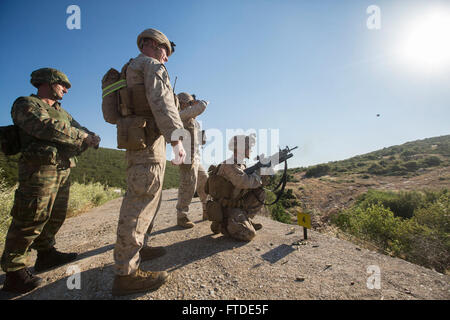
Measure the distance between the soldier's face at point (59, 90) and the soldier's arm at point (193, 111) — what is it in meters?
1.62

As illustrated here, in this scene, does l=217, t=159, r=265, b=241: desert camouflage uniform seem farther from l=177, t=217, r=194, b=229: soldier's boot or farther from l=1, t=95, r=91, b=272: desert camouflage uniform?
l=1, t=95, r=91, b=272: desert camouflage uniform

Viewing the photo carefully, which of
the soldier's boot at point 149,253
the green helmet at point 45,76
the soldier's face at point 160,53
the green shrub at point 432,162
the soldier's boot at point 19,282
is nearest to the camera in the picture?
the soldier's boot at point 19,282

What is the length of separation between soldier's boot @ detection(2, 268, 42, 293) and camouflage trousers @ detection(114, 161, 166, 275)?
Answer: 0.98 meters

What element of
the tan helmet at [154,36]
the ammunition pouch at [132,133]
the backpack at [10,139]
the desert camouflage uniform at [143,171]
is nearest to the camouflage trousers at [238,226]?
the desert camouflage uniform at [143,171]

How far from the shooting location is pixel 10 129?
204 cm

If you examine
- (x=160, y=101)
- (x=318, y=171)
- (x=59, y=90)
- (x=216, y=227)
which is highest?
(x=59, y=90)

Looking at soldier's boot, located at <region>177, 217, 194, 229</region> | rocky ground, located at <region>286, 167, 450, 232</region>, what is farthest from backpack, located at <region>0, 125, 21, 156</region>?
rocky ground, located at <region>286, 167, 450, 232</region>

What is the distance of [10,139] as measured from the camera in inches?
79.7

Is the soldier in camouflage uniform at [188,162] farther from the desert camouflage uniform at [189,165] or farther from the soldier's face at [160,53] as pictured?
the soldier's face at [160,53]

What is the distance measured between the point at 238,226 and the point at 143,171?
5.91 ft

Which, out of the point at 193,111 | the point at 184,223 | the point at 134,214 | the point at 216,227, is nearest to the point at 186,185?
the point at 184,223

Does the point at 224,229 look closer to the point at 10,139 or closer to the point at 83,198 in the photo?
the point at 10,139

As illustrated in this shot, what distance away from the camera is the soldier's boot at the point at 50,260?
2336 millimetres
